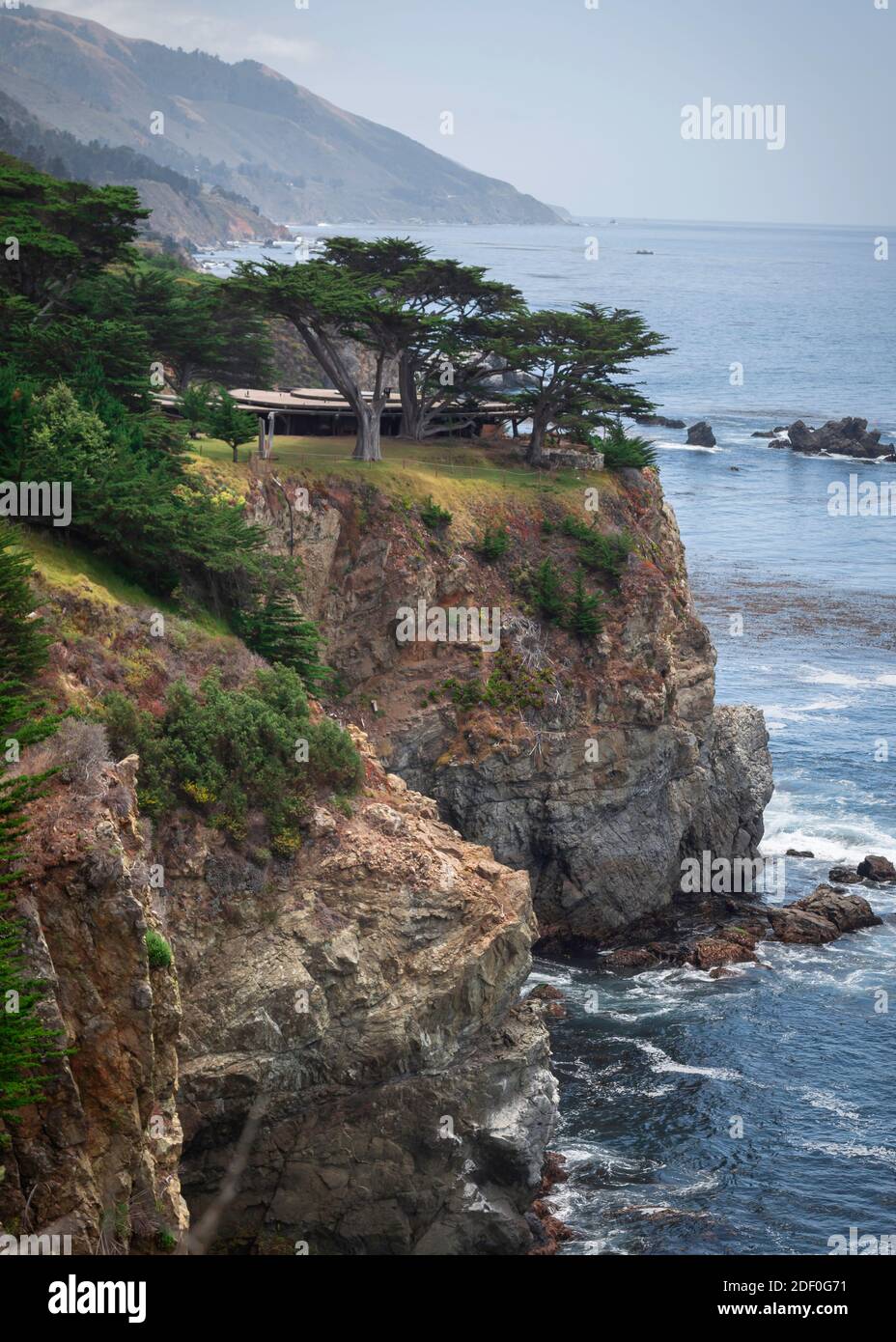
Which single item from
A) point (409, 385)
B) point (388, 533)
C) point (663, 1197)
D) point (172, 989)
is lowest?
point (663, 1197)

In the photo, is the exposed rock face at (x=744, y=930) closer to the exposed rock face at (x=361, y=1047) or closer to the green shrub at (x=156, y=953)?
the exposed rock face at (x=361, y=1047)

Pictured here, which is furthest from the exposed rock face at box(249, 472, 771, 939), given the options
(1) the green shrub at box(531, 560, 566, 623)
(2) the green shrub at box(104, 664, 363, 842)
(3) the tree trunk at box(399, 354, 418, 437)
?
(2) the green shrub at box(104, 664, 363, 842)

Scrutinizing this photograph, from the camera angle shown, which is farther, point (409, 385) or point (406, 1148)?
point (409, 385)

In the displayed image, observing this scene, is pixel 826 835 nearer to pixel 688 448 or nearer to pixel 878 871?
pixel 878 871

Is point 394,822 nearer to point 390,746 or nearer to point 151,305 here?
point 390,746

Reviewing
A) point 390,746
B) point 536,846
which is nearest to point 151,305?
point 390,746

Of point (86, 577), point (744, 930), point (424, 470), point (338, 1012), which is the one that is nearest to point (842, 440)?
point (424, 470)
